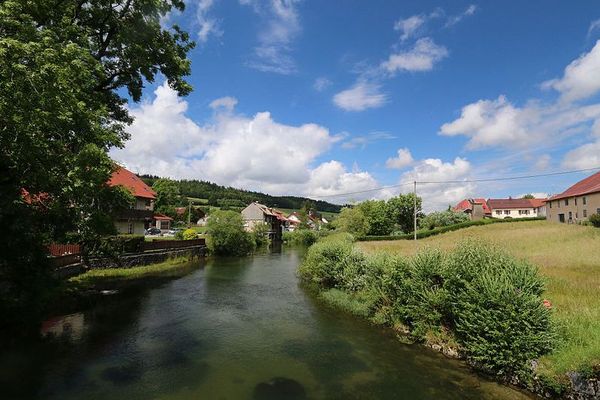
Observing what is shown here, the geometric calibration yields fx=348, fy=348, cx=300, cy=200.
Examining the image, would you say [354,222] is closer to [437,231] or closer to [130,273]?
[437,231]

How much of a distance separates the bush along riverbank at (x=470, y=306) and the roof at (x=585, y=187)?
45494 millimetres

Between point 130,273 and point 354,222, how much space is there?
170 feet

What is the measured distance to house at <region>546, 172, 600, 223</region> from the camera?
48.2 metres

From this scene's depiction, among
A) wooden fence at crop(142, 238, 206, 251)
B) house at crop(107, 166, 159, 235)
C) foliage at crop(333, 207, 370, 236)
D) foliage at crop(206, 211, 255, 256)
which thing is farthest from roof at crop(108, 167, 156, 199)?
foliage at crop(333, 207, 370, 236)

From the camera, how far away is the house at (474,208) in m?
89.9

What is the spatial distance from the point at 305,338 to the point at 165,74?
1644 centimetres

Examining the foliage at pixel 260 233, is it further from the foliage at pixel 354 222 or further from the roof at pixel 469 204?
the roof at pixel 469 204

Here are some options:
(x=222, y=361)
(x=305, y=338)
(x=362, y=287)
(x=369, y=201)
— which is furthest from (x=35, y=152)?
(x=369, y=201)

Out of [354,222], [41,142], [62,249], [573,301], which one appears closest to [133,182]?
[62,249]

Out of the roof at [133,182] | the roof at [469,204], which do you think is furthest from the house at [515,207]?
the roof at [133,182]

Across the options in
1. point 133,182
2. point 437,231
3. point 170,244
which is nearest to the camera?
point 170,244

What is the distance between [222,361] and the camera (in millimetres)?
12773

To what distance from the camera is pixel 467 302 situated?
12773 millimetres

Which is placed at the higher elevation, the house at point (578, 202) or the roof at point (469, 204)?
the roof at point (469, 204)
